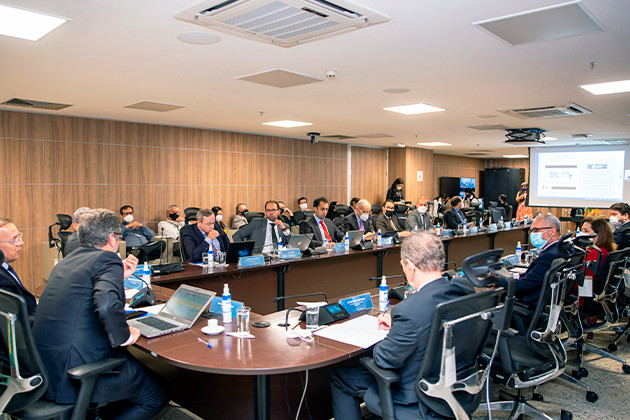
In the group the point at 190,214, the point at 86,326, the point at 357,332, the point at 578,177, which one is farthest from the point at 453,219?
the point at 86,326

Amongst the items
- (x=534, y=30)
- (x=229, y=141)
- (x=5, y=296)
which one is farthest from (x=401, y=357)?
(x=229, y=141)

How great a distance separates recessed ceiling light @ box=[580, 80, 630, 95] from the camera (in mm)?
4922

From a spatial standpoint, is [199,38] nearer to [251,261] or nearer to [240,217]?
[251,261]

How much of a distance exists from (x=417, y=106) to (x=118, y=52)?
4.02 meters

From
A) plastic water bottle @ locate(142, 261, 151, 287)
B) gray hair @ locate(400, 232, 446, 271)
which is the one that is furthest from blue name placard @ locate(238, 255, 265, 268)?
gray hair @ locate(400, 232, 446, 271)

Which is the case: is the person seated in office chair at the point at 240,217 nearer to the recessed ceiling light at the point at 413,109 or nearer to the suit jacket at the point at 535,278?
the recessed ceiling light at the point at 413,109

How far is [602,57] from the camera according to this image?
394 centimetres

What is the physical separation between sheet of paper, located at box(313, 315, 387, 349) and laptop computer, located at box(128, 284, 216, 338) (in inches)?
27.2

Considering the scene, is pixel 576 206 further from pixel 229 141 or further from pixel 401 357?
pixel 401 357

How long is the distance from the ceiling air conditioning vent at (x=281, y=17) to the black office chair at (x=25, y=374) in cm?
194

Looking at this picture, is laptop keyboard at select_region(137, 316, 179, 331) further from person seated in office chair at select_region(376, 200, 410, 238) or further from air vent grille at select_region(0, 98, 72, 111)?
person seated in office chair at select_region(376, 200, 410, 238)

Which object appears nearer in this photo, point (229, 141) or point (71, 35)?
point (71, 35)

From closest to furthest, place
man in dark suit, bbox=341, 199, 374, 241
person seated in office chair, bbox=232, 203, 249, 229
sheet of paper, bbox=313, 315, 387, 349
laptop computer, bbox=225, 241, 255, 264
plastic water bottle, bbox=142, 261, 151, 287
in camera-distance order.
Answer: sheet of paper, bbox=313, 315, 387, 349 → plastic water bottle, bbox=142, 261, 151, 287 → laptop computer, bbox=225, 241, 255, 264 → man in dark suit, bbox=341, 199, 374, 241 → person seated in office chair, bbox=232, 203, 249, 229

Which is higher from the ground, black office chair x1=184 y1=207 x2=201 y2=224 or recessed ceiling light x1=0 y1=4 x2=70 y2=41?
recessed ceiling light x1=0 y1=4 x2=70 y2=41
